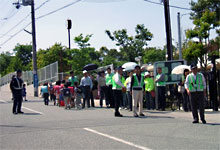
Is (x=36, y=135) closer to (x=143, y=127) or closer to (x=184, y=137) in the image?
(x=143, y=127)

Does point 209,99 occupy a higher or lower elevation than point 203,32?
lower

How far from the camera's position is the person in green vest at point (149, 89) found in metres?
16.2

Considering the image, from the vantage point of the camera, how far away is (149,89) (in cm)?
1617

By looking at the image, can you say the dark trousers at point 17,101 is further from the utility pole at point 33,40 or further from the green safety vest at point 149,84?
the utility pole at point 33,40

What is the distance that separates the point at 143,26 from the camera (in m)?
46.5

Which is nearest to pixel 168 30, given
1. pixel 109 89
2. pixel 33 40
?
pixel 109 89

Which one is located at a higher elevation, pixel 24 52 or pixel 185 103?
pixel 24 52

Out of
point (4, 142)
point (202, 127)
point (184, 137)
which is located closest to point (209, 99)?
point (202, 127)

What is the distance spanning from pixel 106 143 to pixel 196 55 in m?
23.0

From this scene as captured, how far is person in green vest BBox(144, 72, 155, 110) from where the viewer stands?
1616 centimetres

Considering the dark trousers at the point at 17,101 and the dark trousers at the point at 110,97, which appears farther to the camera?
the dark trousers at the point at 110,97

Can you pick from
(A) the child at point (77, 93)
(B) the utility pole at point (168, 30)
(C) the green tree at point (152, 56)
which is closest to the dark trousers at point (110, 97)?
(A) the child at point (77, 93)

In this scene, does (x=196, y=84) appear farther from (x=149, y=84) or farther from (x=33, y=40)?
(x=33, y=40)

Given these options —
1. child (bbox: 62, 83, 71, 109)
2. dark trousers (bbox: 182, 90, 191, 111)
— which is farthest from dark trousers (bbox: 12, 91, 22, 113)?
dark trousers (bbox: 182, 90, 191, 111)
